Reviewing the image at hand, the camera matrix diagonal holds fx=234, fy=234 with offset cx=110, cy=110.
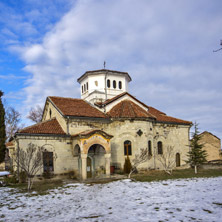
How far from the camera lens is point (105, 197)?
11.8 meters

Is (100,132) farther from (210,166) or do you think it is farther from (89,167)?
(210,166)

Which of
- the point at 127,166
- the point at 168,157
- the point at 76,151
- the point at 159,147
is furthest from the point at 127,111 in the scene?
the point at 168,157

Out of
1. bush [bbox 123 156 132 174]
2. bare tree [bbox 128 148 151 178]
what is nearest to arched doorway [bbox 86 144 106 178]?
bush [bbox 123 156 132 174]

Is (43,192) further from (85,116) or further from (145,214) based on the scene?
(85,116)

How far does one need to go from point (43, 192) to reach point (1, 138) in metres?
12.0

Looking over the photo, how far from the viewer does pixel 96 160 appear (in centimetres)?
2166

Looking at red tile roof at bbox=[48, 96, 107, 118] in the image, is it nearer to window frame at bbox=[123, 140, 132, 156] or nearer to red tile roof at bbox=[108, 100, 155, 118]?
red tile roof at bbox=[108, 100, 155, 118]

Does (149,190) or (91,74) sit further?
(91,74)

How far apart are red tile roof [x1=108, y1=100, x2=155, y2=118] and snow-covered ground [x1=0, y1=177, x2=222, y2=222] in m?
9.74

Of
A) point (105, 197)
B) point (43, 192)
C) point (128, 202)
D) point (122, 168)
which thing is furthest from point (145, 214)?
point (122, 168)

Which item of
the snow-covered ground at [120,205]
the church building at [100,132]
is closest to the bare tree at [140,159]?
the church building at [100,132]

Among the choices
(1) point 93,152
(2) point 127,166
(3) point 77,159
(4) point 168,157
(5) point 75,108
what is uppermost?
(5) point 75,108

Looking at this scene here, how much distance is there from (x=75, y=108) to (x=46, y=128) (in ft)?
11.9

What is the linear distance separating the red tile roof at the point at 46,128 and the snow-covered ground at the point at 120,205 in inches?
281
